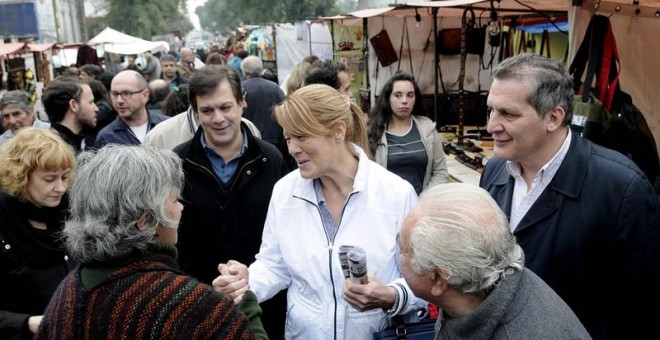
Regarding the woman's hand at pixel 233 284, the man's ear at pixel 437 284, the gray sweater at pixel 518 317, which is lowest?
the woman's hand at pixel 233 284

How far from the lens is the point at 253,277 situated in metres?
2.65

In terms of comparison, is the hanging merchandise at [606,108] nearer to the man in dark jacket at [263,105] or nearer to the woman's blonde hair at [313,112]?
the woman's blonde hair at [313,112]

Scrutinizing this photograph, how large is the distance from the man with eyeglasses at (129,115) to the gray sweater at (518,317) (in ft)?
13.2

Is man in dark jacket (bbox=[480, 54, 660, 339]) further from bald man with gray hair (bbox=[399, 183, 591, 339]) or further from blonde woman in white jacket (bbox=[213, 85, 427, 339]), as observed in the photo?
bald man with gray hair (bbox=[399, 183, 591, 339])

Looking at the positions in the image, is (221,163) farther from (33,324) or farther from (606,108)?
(606,108)

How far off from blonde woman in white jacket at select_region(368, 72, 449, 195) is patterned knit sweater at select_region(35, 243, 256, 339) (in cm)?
324

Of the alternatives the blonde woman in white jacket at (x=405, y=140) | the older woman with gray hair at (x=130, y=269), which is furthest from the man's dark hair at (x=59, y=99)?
the older woman with gray hair at (x=130, y=269)

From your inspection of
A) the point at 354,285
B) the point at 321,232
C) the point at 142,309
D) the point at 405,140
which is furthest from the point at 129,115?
the point at 142,309

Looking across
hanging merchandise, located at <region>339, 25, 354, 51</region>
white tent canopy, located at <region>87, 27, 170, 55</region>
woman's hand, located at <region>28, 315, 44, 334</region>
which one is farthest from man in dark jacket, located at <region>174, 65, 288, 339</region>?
white tent canopy, located at <region>87, 27, 170, 55</region>

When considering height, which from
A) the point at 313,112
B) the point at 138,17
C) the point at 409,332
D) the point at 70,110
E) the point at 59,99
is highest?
the point at 138,17

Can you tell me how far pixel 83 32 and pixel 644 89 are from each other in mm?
55808

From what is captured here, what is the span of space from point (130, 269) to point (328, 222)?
3.37 feet

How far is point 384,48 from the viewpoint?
1184 cm

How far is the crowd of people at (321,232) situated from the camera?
1594mm
